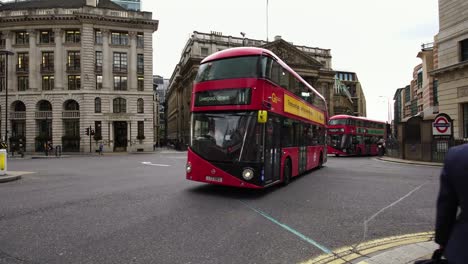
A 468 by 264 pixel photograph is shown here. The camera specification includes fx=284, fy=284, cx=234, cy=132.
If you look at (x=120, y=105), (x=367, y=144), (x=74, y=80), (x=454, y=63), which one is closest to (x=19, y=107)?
(x=74, y=80)

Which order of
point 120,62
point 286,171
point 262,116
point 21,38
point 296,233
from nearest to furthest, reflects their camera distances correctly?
point 296,233
point 262,116
point 286,171
point 21,38
point 120,62

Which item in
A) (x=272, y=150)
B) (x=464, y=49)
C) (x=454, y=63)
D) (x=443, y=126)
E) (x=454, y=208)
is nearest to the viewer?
(x=454, y=208)

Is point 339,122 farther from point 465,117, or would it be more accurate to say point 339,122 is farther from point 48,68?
point 48,68

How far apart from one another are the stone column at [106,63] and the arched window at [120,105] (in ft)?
6.86

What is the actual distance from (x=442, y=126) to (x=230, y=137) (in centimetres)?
1631

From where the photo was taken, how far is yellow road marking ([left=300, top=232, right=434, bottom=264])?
367 centimetres

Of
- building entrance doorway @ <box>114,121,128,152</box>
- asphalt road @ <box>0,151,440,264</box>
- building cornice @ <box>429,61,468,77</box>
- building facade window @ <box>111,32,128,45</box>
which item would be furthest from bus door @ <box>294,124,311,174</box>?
building facade window @ <box>111,32,128,45</box>

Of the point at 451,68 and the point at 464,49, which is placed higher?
the point at 464,49

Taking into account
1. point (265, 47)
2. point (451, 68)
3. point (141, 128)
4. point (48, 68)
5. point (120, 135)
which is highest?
point (265, 47)

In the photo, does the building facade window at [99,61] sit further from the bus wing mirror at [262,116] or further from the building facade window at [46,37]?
the bus wing mirror at [262,116]

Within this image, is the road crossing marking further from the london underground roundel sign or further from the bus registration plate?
the london underground roundel sign

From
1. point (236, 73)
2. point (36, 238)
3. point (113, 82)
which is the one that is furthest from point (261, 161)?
point (113, 82)

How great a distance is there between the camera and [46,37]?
139 ft

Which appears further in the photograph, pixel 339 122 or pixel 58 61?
pixel 58 61
